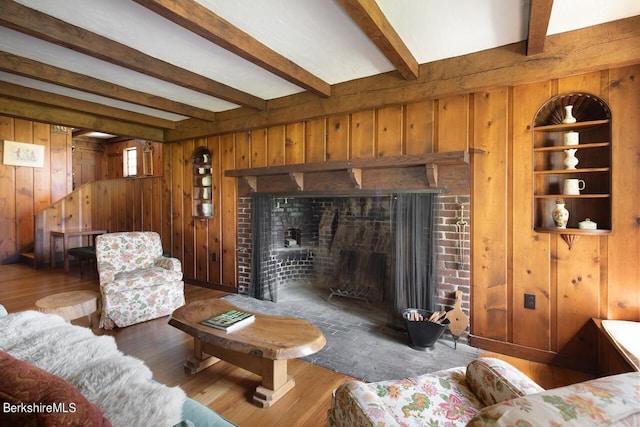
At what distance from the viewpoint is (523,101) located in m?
2.52

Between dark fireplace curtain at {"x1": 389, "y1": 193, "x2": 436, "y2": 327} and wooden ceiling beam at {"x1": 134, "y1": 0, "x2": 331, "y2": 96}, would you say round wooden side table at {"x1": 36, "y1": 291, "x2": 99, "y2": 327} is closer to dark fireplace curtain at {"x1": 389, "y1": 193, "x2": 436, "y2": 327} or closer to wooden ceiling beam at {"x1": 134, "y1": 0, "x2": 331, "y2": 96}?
wooden ceiling beam at {"x1": 134, "y1": 0, "x2": 331, "y2": 96}

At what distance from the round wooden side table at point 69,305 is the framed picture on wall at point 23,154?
4.85 metres

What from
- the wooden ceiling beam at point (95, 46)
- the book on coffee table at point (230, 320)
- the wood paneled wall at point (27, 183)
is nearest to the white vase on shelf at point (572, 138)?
the book on coffee table at point (230, 320)

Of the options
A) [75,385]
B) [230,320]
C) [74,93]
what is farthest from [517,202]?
[74,93]

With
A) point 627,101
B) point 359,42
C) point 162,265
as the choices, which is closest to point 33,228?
point 162,265

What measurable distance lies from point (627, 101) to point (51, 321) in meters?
3.95

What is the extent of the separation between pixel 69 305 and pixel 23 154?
205 inches

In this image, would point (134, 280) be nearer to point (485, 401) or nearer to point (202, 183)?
point (202, 183)

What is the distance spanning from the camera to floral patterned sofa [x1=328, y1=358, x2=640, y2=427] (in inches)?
25.7

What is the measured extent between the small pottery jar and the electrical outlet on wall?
1.96ft

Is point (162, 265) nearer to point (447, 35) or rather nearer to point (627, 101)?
point (447, 35)

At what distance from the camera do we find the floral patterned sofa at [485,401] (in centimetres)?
65

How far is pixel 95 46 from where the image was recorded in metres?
2.34

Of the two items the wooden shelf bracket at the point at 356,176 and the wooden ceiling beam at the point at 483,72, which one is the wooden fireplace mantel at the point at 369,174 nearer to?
the wooden shelf bracket at the point at 356,176
